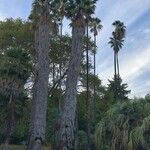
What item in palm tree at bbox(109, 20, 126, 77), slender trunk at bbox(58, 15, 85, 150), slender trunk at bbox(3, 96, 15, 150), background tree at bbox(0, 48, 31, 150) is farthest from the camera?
palm tree at bbox(109, 20, 126, 77)

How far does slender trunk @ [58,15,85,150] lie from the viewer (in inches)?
1540

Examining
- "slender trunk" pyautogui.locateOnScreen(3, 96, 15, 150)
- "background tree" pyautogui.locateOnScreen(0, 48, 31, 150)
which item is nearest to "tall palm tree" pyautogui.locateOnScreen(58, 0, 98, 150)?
"background tree" pyautogui.locateOnScreen(0, 48, 31, 150)

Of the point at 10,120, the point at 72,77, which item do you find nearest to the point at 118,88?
the point at 10,120

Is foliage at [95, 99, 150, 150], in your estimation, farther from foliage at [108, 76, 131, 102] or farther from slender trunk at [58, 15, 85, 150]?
foliage at [108, 76, 131, 102]

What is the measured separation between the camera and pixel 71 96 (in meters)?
40.8

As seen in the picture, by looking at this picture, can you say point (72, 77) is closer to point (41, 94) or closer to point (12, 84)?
point (41, 94)

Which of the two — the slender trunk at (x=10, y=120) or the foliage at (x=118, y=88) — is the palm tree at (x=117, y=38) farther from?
the slender trunk at (x=10, y=120)

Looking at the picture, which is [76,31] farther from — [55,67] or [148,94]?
[55,67]

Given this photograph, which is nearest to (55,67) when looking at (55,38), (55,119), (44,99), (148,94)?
(55,38)

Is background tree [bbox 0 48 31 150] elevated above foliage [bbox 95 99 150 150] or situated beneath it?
elevated above

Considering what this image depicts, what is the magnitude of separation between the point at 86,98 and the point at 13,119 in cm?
2586

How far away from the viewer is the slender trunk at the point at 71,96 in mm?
39125

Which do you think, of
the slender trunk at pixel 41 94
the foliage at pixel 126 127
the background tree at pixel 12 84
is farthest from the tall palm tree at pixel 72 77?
the background tree at pixel 12 84

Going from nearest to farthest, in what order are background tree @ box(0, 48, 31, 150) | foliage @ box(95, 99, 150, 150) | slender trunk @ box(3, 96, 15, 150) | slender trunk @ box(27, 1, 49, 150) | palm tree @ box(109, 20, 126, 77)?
slender trunk @ box(27, 1, 49, 150), foliage @ box(95, 99, 150, 150), background tree @ box(0, 48, 31, 150), slender trunk @ box(3, 96, 15, 150), palm tree @ box(109, 20, 126, 77)
